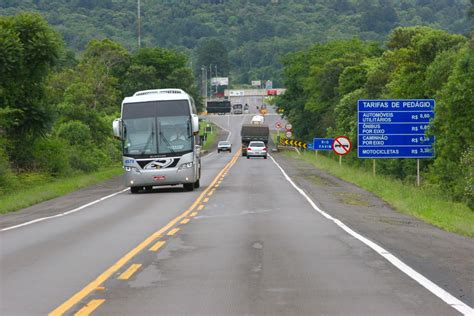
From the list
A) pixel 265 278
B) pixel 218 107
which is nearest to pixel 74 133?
pixel 265 278

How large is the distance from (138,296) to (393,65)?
68122 mm

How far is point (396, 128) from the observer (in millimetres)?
38125

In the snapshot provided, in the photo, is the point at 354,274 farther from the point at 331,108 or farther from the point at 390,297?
the point at 331,108

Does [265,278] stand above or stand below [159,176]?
below

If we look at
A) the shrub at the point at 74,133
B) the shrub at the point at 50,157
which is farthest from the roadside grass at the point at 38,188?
the shrub at the point at 74,133

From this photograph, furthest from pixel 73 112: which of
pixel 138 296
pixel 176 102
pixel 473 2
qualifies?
pixel 473 2

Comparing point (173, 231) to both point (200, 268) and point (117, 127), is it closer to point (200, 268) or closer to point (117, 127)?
point (200, 268)

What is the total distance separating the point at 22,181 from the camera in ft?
133

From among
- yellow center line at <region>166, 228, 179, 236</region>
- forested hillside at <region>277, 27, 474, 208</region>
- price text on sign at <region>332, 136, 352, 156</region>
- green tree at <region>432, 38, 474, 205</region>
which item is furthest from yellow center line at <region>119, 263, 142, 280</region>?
price text on sign at <region>332, 136, 352, 156</region>

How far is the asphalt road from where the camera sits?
10242 mm

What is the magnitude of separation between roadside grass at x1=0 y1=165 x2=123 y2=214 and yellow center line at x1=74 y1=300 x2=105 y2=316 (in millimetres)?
17932

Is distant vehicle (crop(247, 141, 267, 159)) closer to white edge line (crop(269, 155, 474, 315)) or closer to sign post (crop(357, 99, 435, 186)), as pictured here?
sign post (crop(357, 99, 435, 186))

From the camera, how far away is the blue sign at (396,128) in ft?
124

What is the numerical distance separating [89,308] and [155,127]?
23.7 m
